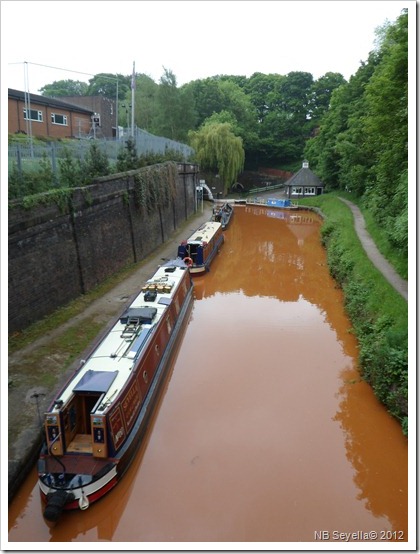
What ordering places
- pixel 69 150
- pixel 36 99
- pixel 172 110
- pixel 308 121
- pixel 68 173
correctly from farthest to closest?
pixel 308 121
pixel 172 110
pixel 36 99
pixel 69 150
pixel 68 173

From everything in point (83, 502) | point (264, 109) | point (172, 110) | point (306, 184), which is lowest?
point (83, 502)

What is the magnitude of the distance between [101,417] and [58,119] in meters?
22.3

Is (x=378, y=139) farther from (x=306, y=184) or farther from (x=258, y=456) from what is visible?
(x=306, y=184)

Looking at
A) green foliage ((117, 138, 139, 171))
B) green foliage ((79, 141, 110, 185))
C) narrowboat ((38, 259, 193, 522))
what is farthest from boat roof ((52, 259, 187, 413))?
green foliage ((117, 138, 139, 171))

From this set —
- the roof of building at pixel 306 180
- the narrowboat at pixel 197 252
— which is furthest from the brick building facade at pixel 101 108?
the roof of building at pixel 306 180

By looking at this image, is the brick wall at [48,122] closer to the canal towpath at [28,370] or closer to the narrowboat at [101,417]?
the canal towpath at [28,370]

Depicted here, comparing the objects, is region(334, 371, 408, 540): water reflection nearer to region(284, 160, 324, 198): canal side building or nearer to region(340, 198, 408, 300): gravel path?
region(340, 198, 408, 300): gravel path

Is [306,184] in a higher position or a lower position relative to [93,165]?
higher

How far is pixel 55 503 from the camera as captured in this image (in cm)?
579

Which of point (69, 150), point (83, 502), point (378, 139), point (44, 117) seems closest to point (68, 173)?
point (69, 150)

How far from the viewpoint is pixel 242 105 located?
50.7 meters

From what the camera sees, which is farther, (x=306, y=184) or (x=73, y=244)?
(x=306, y=184)

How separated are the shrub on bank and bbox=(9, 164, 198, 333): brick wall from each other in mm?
7989

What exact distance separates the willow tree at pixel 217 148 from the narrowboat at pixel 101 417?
107 ft
